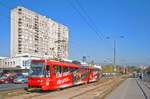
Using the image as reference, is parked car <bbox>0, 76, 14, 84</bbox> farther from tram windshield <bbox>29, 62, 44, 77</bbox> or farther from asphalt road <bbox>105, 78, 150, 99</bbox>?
tram windshield <bbox>29, 62, 44, 77</bbox>

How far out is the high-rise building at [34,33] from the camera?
10064 cm

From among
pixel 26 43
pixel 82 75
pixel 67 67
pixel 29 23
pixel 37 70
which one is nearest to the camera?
pixel 37 70

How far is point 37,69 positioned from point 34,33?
8310cm

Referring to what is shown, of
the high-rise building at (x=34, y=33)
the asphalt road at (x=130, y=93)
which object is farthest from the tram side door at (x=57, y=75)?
the high-rise building at (x=34, y=33)

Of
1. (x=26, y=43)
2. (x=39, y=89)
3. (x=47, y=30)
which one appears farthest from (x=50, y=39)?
(x=39, y=89)

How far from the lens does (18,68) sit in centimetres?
11512

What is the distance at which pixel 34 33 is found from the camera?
11188cm

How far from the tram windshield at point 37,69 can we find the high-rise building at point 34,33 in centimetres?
5544

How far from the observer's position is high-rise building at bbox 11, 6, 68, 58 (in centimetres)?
10064

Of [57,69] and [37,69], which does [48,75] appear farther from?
[57,69]

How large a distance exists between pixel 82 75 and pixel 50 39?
50.3 metres

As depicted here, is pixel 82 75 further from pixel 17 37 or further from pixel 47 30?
pixel 17 37

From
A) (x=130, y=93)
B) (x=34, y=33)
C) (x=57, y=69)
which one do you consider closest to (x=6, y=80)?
(x=57, y=69)

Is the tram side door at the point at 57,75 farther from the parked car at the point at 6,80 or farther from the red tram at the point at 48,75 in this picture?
the parked car at the point at 6,80
